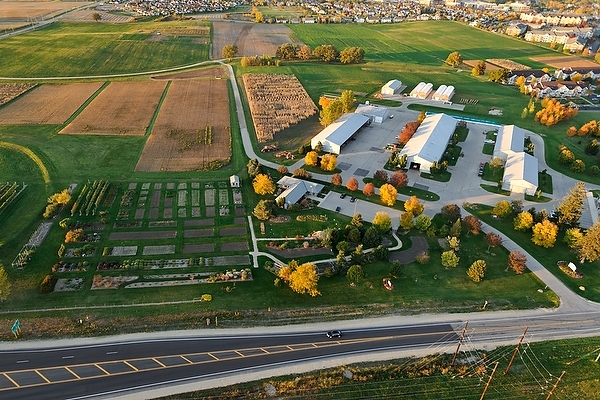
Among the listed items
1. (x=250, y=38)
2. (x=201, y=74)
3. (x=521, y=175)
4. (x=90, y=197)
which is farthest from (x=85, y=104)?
(x=521, y=175)

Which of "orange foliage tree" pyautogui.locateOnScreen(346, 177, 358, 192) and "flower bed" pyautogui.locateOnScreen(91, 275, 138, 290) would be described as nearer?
"flower bed" pyautogui.locateOnScreen(91, 275, 138, 290)

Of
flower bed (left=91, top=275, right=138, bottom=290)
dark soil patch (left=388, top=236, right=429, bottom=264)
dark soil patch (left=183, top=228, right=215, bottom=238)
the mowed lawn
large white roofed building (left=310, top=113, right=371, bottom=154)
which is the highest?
the mowed lawn

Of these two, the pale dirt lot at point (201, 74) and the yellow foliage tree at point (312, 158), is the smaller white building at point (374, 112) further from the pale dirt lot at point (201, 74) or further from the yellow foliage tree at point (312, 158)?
the pale dirt lot at point (201, 74)

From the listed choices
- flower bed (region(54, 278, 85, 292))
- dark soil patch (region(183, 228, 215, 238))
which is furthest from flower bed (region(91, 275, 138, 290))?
dark soil patch (region(183, 228, 215, 238))

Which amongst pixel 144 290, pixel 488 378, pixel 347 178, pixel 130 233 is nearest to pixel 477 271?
pixel 488 378

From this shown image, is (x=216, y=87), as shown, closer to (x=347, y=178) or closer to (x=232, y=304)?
(x=347, y=178)

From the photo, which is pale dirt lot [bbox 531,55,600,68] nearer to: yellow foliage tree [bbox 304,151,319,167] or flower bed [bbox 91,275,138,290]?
yellow foliage tree [bbox 304,151,319,167]
